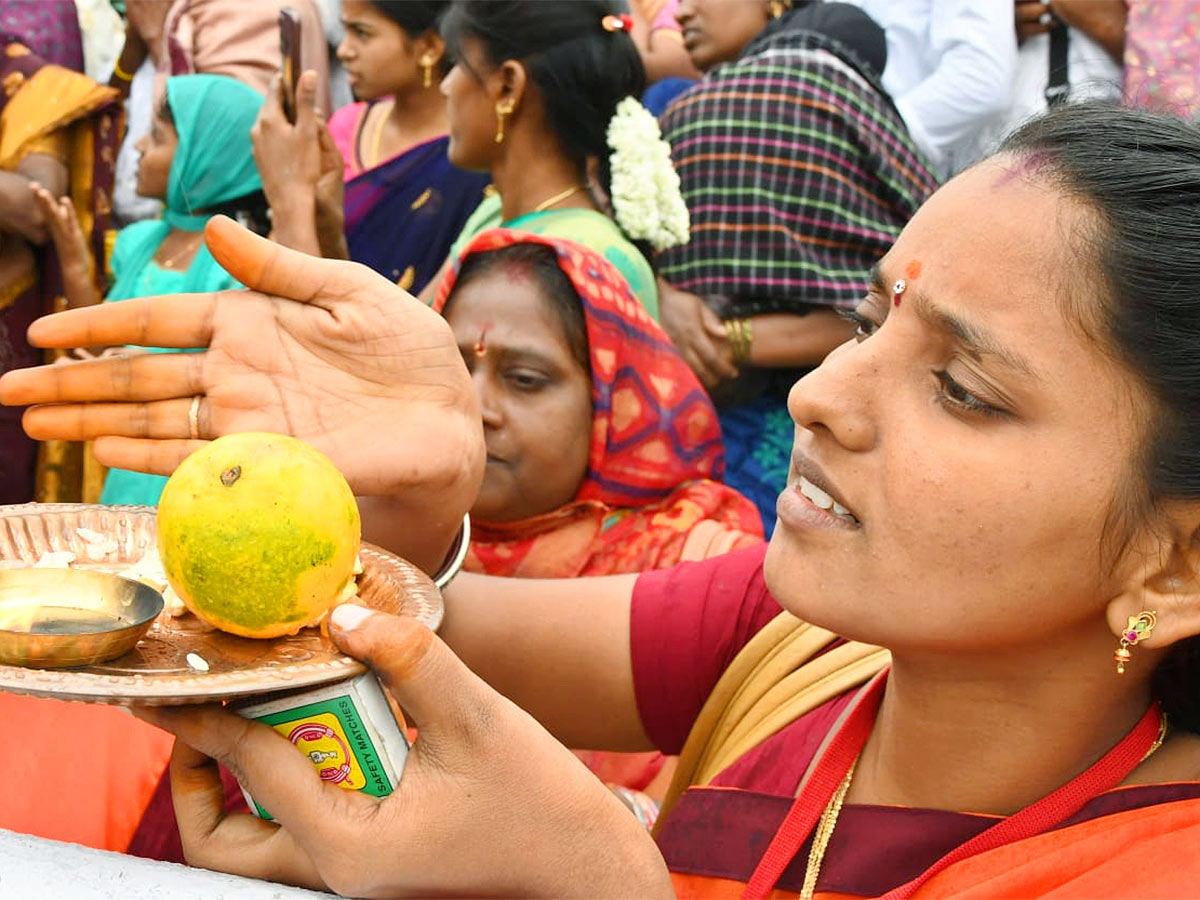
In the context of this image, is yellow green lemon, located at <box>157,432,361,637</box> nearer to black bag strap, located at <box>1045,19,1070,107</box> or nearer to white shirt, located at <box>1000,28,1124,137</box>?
white shirt, located at <box>1000,28,1124,137</box>

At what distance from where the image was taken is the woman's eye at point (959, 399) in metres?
1.44

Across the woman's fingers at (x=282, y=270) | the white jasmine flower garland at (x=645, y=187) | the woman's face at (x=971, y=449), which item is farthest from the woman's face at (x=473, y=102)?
the woman's face at (x=971, y=449)

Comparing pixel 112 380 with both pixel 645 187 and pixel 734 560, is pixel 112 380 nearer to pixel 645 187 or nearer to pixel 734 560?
pixel 734 560

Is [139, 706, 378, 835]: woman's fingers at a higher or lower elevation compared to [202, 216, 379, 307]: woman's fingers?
lower

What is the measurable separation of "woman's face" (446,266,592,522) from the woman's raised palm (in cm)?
105

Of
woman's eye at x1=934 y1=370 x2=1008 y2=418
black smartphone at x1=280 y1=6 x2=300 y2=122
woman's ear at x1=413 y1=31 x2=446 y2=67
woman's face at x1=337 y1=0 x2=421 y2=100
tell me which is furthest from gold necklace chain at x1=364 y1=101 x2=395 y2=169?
woman's eye at x1=934 y1=370 x2=1008 y2=418

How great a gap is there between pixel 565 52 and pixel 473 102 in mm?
335

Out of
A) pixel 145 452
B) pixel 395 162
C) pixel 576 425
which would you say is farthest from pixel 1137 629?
pixel 395 162

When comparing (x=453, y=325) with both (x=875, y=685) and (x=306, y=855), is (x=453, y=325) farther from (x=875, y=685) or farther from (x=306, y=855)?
(x=306, y=855)

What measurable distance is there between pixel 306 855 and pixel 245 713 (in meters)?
0.17

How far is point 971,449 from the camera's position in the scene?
143cm

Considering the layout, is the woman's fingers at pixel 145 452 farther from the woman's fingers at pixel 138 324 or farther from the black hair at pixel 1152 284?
the black hair at pixel 1152 284

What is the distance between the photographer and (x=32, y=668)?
46.6 inches

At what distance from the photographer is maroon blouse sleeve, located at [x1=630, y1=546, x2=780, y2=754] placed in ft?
6.80
